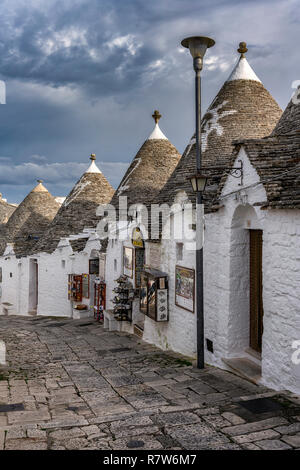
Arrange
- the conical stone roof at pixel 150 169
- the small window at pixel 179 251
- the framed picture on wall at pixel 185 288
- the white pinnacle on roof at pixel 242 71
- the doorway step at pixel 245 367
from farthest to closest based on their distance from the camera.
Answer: the conical stone roof at pixel 150 169 → the white pinnacle on roof at pixel 242 71 → the small window at pixel 179 251 → the framed picture on wall at pixel 185 288 → the doorway step at pixel 245 367

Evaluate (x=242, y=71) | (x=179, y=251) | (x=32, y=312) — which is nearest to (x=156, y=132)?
(x=242, y=71)

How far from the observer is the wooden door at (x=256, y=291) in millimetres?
7480

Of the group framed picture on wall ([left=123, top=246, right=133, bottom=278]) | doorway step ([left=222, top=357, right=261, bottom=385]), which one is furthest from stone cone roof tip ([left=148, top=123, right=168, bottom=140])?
doorway step ([left=222, top=357, right=261, bottom=385])

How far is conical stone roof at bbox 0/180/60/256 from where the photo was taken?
23.2 metres

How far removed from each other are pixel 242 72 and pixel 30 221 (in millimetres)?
15454

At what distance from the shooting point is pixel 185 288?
9461 millimetres

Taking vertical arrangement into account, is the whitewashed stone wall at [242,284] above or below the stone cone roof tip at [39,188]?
below

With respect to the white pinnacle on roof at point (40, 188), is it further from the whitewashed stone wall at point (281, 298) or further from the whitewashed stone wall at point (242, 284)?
the whitewashed stone wall at point (281, 298)

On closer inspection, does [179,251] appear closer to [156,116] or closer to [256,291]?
[256,291]

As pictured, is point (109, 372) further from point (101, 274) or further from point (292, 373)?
point (101, 274)

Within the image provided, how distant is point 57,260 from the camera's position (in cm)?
1966

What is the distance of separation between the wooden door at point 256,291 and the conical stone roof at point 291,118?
6.73ft

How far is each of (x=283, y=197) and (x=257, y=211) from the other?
2.15 ft

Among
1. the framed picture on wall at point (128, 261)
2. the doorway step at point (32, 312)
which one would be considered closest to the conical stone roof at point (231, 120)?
the framed picture on wall at point (128, 261)
